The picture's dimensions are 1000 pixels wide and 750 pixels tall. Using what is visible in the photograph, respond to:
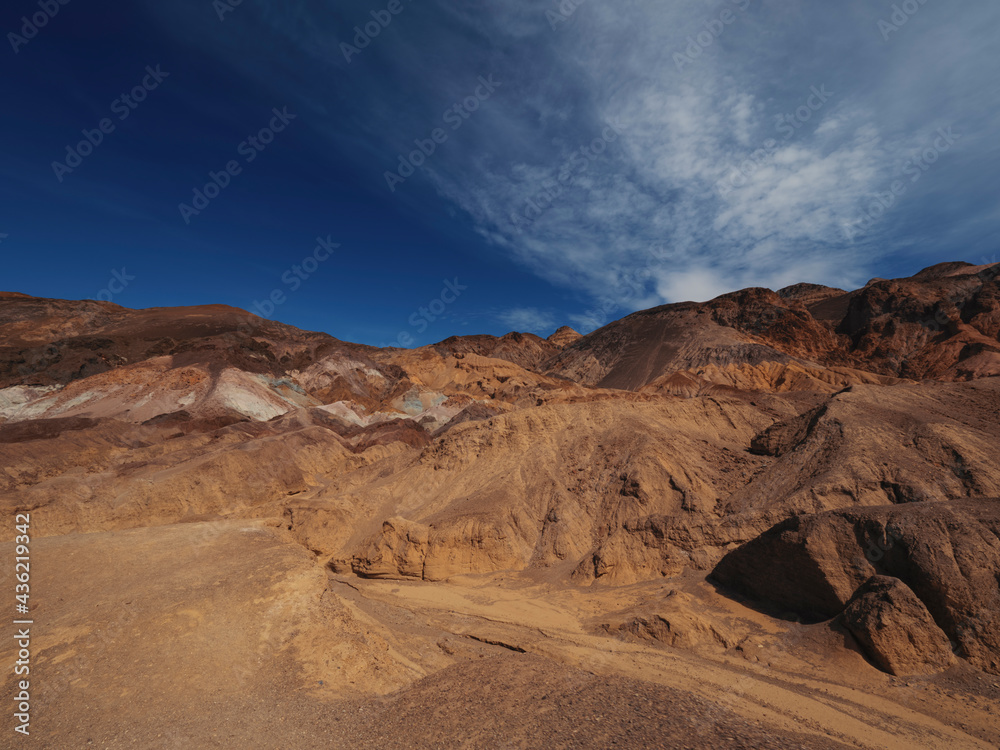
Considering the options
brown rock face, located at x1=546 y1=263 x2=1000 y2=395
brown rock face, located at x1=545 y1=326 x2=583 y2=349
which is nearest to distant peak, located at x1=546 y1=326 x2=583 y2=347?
brown rock face, located at x1=545 y1=326 x2=583 y2=349

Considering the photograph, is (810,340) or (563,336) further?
(563,336)

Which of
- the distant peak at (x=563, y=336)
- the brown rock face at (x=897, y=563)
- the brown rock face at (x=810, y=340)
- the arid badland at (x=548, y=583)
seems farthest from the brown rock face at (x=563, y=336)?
the brown rock face at (x=897, y=563)

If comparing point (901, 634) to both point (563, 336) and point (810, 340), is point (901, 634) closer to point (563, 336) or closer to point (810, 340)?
point (810, 340)

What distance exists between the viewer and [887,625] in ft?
31.9

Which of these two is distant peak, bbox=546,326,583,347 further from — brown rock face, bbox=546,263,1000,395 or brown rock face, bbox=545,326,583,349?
brown rock face, bbox=546,263,1000,395

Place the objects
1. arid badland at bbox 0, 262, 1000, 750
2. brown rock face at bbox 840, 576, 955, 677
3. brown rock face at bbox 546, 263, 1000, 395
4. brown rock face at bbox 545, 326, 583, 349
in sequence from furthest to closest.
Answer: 1. brown rock face at bbox 545, 326, 583, 349
2. brown rock face at bbox 546, 263, 1000, 395
3. brown rock face at bbox 840, 576, 955, 677
4. arid badland at bbox 0, 262, 1000, 750

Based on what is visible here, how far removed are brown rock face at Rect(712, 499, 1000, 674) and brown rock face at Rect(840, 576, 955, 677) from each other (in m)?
0.45

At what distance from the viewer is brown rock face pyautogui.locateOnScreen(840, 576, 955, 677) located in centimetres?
947

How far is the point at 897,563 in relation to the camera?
10758 mm

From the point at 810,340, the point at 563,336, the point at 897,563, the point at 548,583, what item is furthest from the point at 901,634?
the point at 563,336

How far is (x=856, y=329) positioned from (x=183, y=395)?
92024 millimetres

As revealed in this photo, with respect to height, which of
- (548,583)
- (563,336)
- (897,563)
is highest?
(563,336)

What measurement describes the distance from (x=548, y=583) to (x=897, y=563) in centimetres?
1008

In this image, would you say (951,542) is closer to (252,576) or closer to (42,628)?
(252,576)
